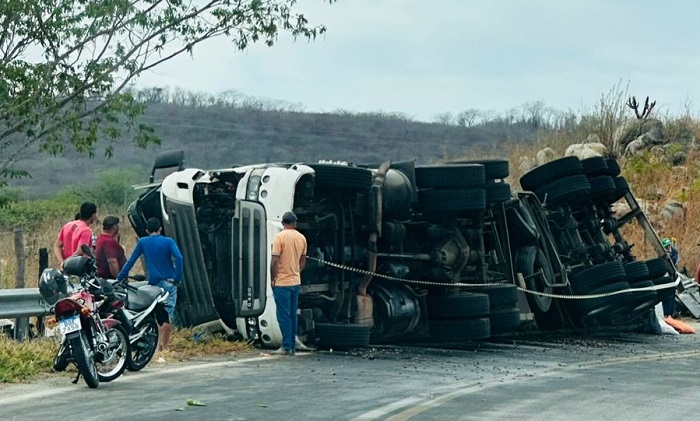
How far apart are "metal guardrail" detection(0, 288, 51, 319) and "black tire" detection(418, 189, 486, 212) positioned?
4743 millimetres

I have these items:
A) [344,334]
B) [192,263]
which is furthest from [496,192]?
[192,263]

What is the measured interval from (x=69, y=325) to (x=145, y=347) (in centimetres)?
152

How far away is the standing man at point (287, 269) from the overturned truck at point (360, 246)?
26 centimetres

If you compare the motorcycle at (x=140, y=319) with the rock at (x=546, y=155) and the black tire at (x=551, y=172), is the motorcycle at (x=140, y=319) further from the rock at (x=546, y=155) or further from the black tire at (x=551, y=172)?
the rock at (x=546, y=155)

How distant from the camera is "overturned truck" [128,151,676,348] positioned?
14.8m

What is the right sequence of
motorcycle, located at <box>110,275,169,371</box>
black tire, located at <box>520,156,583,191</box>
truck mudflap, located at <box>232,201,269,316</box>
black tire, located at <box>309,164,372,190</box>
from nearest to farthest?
1. motorcycle, located at <box>110,275,169,371</box>
2. truck mudflap, located at <box>232,201,269,316</box>
3. black tire, located at <box>309,164,372,190</box>
4. black tire, located at <box>520,156,583,191</box>

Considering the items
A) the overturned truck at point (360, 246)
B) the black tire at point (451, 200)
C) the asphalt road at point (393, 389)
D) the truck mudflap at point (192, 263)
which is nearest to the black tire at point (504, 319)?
the overturned truck at point (360, 246)

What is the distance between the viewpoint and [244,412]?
9.92 m

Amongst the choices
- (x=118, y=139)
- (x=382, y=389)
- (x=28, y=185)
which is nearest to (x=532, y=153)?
(x=28, y=185)

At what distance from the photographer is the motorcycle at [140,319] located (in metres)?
12.5

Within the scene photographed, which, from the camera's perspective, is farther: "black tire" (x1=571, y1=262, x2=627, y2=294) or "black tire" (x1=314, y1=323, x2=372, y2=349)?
"black tire" (x1=571, y1=262, x2=627, y2=294)

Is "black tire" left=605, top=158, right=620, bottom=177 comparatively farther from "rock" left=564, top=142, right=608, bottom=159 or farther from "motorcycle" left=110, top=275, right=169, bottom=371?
"rock" left=564, top=142, right=608, bottom=159

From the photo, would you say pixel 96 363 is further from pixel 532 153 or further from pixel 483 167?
pixel 532 153

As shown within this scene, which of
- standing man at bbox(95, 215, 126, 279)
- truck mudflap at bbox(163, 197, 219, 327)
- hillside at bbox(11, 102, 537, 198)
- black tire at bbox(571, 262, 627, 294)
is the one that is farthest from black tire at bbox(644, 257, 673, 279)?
hillside at bbox(11, 102, 537, 198)
